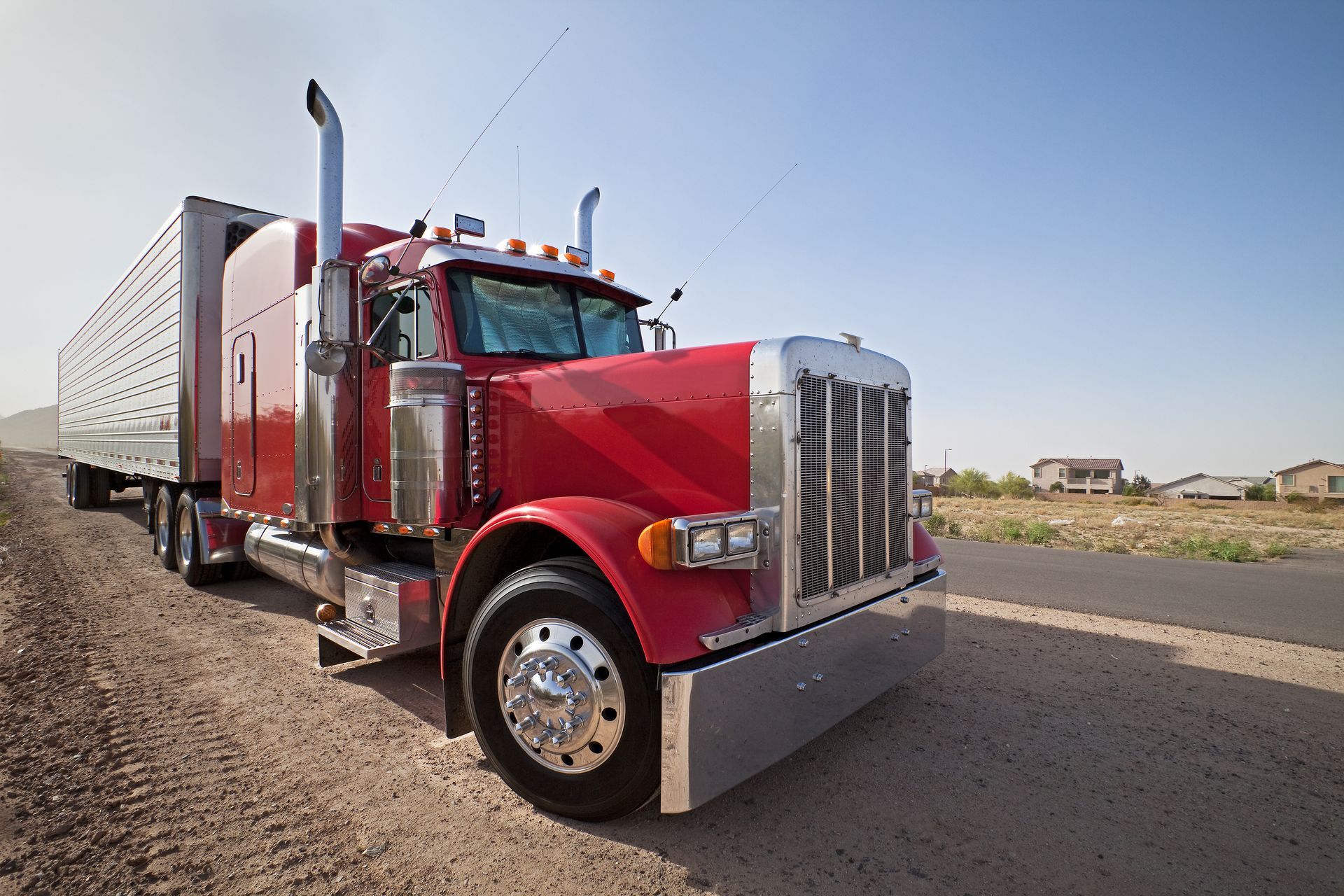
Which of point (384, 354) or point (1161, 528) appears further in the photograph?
point (1161, 528)

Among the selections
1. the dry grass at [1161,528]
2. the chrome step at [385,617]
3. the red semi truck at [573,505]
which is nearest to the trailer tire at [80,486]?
the red semi truck at [573,505]

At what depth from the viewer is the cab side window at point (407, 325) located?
4.14 metres

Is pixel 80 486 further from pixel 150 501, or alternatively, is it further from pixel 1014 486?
pixel 1014 486

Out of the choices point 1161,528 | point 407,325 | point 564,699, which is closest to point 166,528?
point 407,325

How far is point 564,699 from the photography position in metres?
2.77

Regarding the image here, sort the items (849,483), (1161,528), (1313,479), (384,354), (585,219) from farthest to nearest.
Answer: (1313,479)
(1161,528)
(585,219)
(384,354)
(849,483)

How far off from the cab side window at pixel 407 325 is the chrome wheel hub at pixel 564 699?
2.05 meters

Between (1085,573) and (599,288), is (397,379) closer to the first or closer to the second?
(599,288)

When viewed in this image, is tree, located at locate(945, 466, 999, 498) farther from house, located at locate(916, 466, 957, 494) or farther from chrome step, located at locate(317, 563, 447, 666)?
chrome step, located at locate(317, 563, 447, 666)

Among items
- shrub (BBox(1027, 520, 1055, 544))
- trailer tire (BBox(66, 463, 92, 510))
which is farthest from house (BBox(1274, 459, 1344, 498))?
trailer tire (BBox(66, 463, 92, 510))

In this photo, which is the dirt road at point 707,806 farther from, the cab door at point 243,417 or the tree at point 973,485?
the tree at point 973,485

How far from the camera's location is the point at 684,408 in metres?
3.19

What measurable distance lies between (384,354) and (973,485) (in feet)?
164

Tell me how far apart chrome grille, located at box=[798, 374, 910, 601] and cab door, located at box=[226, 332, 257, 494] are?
5020 millimetres
